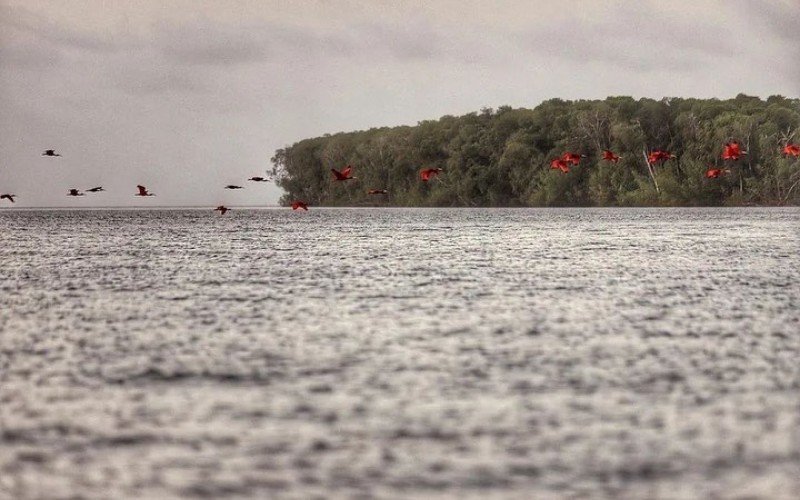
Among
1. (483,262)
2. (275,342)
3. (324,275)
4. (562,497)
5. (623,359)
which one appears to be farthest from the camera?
(483,262)

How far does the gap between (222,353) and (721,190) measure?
525ft

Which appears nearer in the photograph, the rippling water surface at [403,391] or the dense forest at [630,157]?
the rippling water surface at [403,391]

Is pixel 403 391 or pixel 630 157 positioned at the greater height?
pixel 630 157

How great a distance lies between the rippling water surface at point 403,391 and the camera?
9156 millimetres

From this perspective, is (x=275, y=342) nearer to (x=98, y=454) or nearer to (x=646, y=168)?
(x=98, y=454)

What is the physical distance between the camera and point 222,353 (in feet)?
54.9

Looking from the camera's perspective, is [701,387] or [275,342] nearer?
[701,387]

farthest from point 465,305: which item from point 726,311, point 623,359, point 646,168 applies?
point 646,168

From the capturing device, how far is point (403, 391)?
13086mm

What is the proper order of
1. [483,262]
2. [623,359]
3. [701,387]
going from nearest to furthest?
[701,387]
[623,359]
[483,262]

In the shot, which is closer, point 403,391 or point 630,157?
point 403,391

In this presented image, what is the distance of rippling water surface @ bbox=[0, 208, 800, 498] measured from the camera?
360 inches

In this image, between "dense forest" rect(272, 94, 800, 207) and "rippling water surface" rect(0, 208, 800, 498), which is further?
"dense forest" rect(272, 94, 800, 207)

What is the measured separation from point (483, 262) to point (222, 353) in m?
25.4
